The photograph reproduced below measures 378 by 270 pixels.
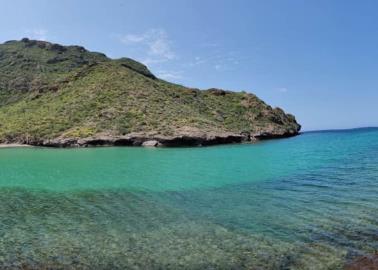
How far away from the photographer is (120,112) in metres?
98.1

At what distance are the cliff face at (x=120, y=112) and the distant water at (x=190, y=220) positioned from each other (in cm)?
4851

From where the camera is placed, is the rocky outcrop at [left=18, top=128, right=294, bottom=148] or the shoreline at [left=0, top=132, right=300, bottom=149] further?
the rocky outcrop at [left=18, top=128, right=294, bottom=148]

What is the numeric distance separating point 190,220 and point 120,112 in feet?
260

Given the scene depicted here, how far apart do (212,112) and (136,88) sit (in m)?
22.3

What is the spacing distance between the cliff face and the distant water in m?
48.5

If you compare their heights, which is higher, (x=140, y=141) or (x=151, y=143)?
(x=140, y=141)

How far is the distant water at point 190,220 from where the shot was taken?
15414 millimetres

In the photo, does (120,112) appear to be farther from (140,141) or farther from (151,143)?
(151,143)

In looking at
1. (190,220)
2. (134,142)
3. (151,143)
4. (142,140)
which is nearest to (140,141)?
(142,140)

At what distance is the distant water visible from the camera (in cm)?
1541

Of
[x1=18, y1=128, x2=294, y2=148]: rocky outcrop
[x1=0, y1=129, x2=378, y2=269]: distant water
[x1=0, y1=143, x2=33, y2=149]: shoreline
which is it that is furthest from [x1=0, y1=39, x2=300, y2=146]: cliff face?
[x1=0, y1=129, x2=378, y2=269]: distant water

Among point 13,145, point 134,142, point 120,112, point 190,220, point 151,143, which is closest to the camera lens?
point 190,220

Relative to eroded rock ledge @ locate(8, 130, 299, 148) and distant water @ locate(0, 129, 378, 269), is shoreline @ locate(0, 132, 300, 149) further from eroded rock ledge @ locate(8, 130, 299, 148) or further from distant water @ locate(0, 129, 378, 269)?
distant water @ locate(0, 129, 378, 269)

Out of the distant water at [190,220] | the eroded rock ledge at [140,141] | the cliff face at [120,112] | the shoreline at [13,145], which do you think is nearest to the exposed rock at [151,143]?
the eroded rock ledge at [140,141]
